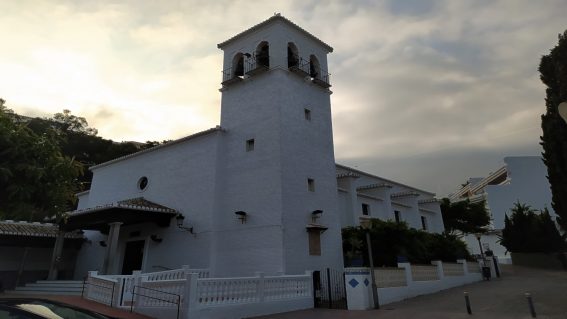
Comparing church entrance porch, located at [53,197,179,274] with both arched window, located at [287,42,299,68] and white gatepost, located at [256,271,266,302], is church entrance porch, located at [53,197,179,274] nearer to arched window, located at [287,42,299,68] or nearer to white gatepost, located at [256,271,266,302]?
white gatepost, located at [256,271,266,302]

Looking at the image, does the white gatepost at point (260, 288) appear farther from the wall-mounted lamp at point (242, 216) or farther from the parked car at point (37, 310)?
the parked car at point (37, 310)

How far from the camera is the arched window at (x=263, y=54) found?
753 inches

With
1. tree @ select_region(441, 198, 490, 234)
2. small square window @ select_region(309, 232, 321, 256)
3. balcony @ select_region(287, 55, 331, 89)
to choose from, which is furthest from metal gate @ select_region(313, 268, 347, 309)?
tree @ select_region(441, 198, 490, 234)

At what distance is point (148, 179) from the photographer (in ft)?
68.4

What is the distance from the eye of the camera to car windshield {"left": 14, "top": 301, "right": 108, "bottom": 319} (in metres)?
A: 4.29

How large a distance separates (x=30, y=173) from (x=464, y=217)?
37773 mm

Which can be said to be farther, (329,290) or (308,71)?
(308,71)

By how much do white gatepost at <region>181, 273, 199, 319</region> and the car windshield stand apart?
206 inches

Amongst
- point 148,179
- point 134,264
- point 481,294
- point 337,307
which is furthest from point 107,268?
point 481,294

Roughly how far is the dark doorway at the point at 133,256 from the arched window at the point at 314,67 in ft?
42.5

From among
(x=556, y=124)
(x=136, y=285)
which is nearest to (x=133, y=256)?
(x=136, y=285)

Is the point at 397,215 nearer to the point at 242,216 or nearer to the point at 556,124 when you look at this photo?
the point at 556,124

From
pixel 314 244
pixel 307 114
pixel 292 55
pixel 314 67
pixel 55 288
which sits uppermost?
pixel 292 55

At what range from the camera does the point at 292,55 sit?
19.6 meters
